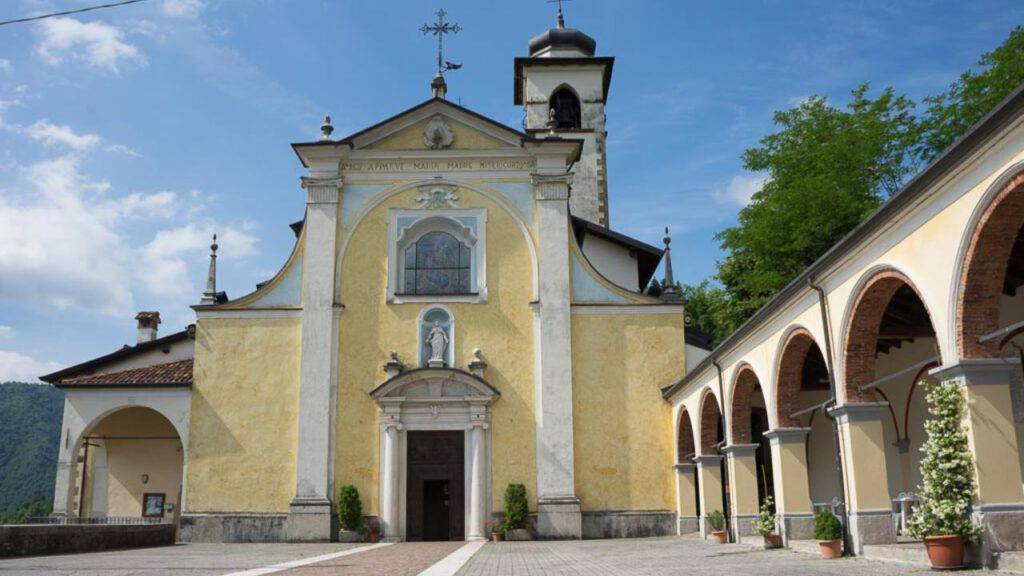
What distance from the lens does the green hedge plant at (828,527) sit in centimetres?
1145

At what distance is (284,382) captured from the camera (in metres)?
21.7

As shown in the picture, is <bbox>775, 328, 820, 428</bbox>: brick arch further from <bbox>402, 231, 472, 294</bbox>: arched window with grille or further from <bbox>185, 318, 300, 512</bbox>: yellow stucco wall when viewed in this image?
<bbox>185, 318, 300, 512</bbox>: yellow stucco wall

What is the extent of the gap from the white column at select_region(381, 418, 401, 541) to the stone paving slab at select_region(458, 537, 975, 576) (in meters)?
3.59

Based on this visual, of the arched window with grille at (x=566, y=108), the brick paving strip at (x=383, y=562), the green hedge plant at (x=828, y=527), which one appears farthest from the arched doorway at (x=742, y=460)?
the arched window with grille at (x=566, y=108)

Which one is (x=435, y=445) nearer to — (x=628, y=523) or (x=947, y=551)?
(x=628, y=523)

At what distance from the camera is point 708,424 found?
741 inches

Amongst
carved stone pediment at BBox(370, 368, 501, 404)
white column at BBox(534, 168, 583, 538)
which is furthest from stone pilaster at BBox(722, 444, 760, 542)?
carved stone pediment at BBox(370, 368, 501, 404)

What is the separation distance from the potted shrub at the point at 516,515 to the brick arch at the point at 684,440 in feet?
12.5

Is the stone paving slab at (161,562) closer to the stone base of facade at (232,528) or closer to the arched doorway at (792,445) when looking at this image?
the stone base of facade at (232,528)

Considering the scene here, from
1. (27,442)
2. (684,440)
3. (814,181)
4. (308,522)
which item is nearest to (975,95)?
(814,181)

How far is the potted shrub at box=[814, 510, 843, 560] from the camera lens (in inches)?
448

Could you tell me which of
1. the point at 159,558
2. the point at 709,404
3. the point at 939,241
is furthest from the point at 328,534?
the point at 939,241

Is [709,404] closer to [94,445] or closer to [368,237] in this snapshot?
[368,237]

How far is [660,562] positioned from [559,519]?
28.3ft
